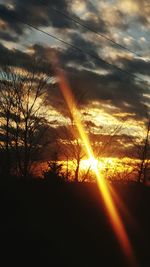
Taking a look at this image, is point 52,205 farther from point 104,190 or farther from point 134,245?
point 104,190

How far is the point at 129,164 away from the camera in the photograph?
5025cm

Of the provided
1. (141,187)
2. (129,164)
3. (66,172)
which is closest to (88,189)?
(141,187)

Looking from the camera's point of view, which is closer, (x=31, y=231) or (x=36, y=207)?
(x=31, y=231)

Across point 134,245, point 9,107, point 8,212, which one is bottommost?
point 134,245

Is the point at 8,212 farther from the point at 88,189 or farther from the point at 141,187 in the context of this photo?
the point at 141,187

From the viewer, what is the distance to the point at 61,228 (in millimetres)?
14195

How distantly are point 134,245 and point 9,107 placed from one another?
20.8 m

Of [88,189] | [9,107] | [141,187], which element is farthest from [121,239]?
[9,107]

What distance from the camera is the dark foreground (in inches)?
474

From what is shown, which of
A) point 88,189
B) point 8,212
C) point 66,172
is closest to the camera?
point 8,212

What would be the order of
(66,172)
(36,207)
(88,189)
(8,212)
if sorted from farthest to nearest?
(66,172) < (88,189) < (36,207) < (8,212)

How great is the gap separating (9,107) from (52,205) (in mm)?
19082

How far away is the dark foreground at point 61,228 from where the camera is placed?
12052 mm

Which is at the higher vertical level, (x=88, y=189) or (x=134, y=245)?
(x=88, y=189)
